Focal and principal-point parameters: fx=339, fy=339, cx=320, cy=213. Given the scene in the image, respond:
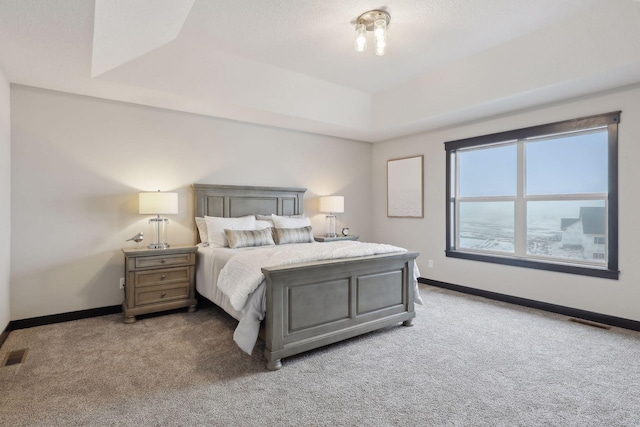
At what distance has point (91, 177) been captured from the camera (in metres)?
3.64

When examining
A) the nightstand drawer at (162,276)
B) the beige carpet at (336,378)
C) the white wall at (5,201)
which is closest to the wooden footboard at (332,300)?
the beige carpet at (336,378)

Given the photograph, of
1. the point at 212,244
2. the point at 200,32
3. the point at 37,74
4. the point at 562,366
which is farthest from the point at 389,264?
the point at 37,74

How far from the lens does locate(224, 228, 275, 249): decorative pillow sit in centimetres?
377

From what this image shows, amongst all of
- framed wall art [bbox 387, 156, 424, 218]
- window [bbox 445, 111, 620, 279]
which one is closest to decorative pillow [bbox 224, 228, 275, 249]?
framed wall art [bbox 387, 156, 424, 218]

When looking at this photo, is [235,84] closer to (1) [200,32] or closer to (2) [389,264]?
(1) [200,32]

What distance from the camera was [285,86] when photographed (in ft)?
13.7

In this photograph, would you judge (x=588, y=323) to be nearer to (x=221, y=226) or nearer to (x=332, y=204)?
(x=332, y=204)

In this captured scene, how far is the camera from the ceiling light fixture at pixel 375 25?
2.93m

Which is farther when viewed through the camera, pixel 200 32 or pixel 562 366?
pixel 200 32

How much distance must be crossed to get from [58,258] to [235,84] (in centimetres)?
262

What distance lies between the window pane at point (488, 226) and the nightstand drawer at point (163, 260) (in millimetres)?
3686

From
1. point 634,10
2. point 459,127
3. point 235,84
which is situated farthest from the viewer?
point 459,127

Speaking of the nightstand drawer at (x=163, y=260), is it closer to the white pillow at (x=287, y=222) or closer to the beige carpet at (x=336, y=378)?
the beige carpet at (x=336, y=378)

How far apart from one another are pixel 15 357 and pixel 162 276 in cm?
130
